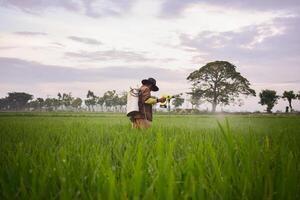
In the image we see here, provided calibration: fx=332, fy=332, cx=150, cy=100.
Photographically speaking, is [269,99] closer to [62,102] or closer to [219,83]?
[219,83]

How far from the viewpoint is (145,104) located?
862 centimetres

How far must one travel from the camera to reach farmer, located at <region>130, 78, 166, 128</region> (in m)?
8.39

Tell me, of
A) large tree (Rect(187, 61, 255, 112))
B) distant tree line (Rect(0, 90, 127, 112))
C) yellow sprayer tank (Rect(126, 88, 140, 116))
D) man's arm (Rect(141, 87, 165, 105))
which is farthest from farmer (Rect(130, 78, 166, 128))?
distant tree line (Rect(0, 90, 127, 112))

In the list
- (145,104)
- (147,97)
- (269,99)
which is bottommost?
(145,104)

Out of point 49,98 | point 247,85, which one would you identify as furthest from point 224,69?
point 49,98

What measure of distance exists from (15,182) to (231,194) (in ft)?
3.96

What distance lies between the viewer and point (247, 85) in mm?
83188

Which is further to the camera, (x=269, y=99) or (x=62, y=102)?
(x=62, y=102)

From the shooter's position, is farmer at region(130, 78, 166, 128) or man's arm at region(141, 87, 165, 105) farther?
farmer at region(130, 78, 166, 128)

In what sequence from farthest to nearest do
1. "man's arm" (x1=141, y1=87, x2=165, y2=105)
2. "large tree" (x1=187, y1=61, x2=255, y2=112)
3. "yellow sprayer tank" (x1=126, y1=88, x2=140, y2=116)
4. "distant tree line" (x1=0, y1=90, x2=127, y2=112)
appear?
1. "distant tree line" (x1=0, y1=90, x2=127, y2=112)
2. "large tree" (x1=187, y1=61, x2=255, y2=112)
3. "yellow sprayer tank" (x1=126, y1=88, x2=140, y2=116)
4. "man's arm" (x1=141, y1=87, x2=165, y2=105)

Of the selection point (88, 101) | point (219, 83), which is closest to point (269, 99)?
point (219, 83)

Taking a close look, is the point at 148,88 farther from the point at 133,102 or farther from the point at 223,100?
the point at 223,100

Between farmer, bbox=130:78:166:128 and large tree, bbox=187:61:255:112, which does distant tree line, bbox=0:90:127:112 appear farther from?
farmer, bbox=130:78:166:128

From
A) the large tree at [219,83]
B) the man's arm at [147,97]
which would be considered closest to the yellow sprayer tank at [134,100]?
the man's arm at [147,97]
